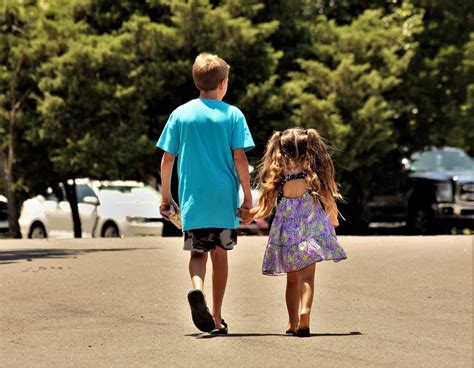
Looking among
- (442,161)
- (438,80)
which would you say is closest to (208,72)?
(442,161)

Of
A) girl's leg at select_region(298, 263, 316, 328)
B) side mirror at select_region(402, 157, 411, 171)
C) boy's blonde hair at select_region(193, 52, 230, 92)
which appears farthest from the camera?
side mirror at select_region(402, 157, 411, 171)

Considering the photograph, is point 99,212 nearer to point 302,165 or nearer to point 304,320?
point 302,165

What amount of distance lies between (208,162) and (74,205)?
1892cm

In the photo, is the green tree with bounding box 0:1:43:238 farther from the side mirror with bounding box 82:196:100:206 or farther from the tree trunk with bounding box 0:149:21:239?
the side mirror with bounding box 82:196:100:206

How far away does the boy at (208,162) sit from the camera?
26.6 ft

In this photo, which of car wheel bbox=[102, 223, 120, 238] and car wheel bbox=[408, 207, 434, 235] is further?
car wheel bbox=[408, 207, 434, 235]

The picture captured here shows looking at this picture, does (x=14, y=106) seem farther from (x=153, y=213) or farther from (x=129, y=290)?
(x=129, y=290)

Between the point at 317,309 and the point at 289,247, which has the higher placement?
the point at 289,247

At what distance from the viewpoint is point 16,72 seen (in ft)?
89.4

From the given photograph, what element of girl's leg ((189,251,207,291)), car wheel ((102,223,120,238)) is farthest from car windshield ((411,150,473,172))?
girl's leg ((189,251,207,291))

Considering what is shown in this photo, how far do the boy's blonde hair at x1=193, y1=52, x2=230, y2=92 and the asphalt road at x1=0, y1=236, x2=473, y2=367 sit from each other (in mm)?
1614

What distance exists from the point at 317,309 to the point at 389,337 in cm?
154

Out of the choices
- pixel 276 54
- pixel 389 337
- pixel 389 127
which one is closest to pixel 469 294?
pixel 389 337

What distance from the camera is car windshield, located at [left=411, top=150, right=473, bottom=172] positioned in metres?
27.5
